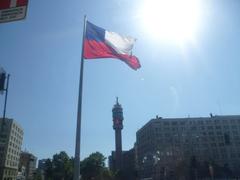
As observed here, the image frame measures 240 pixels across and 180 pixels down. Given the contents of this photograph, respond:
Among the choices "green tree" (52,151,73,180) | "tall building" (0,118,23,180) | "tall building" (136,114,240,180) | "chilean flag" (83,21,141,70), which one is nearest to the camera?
"chilean flag" (83,21,141,70)

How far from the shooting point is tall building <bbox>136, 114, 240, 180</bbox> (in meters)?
129

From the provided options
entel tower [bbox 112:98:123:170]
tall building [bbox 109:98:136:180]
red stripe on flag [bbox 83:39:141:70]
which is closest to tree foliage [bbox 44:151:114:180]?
tall building [bbox 109:98:136:180]

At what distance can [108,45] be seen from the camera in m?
17.3

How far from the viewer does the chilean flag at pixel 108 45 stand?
1688 cm

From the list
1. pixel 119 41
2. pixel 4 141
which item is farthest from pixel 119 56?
pixel 4 141

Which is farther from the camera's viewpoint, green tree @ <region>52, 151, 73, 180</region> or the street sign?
green tree @ <region>52, 151, 73, 180</region>

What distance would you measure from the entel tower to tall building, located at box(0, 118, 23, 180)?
2319 inches

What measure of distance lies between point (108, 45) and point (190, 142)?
126886 mm

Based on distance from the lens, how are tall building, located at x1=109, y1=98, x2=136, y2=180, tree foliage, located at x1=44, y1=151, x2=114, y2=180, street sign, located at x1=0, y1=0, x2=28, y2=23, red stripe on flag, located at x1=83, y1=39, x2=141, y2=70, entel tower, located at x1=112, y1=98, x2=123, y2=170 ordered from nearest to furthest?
street sign, located at x1=0, y1=0, x2=28, y2=23
red stripe on flag, located at x1=83, y1=39, x2=141, y2=70
tree foliage, located at x1=44, y1=151, x2=114, y2=180
tall building, located at x1=109, y1=98, x2=136, y2=180
entel tower, located at x1=112, y1=98, x2=123, y2=170

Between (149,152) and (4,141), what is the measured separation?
67484mm

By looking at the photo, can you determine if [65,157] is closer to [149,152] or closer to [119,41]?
[149,152]

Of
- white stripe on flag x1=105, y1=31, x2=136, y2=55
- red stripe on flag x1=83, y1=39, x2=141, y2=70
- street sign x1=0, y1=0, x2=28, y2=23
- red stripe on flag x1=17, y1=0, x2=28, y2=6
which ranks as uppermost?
white stripe on flag x1=105, y1=31, x2=136, y2=55

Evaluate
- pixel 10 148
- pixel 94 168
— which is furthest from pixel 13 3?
pixel 10 148

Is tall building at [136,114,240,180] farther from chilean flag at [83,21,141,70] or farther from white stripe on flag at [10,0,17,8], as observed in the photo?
white stripe on flag at [10,0,17,8]
